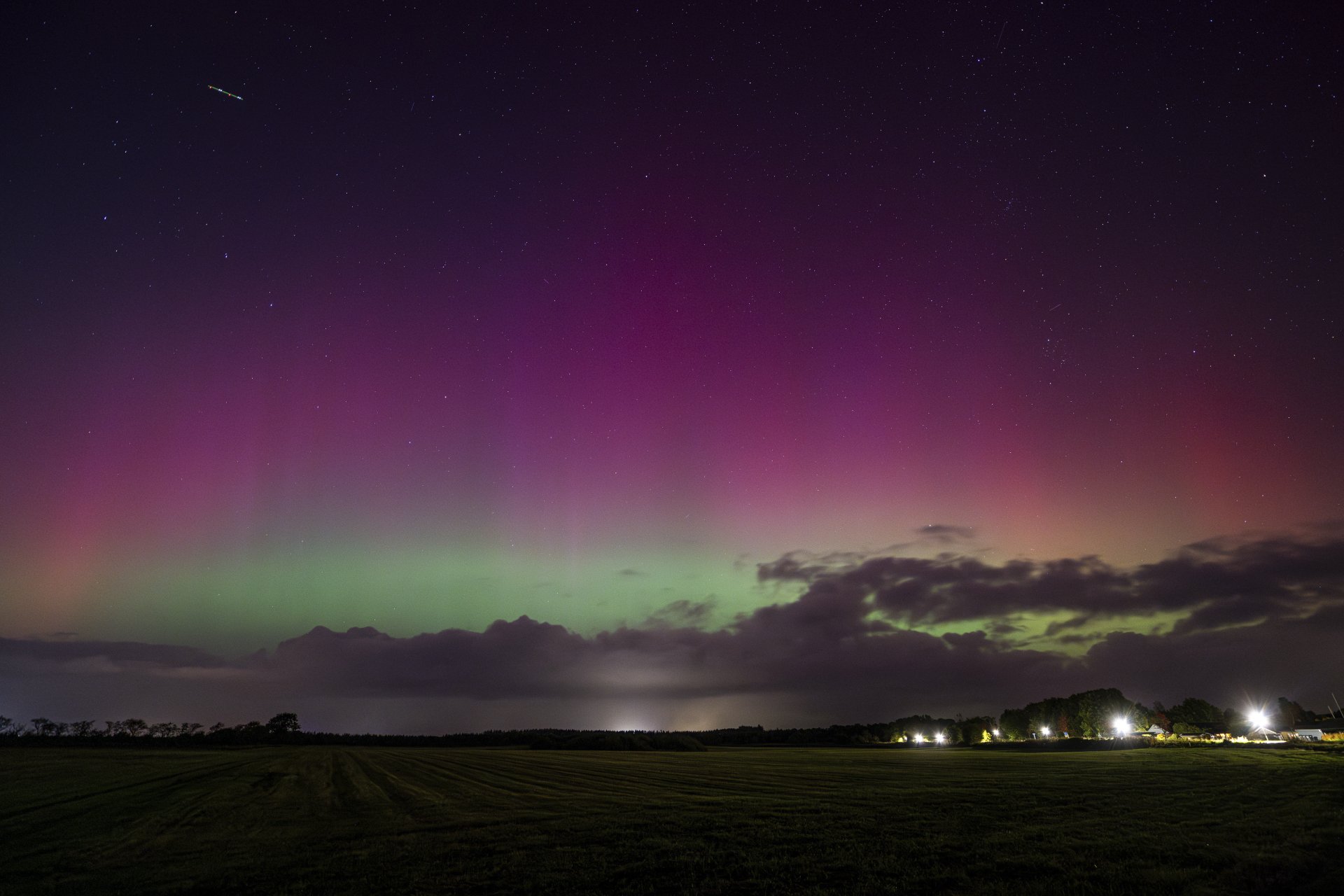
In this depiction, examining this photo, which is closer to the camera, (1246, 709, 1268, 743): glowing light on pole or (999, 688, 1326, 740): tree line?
(1246, 709, 1268, 743): glowing light on pole

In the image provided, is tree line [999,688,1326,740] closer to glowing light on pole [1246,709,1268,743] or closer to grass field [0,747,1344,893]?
glowing light on pole [1246,709,1268,743]

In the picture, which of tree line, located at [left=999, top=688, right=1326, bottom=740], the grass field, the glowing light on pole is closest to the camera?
the grass field

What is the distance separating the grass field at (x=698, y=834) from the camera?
1712 cm

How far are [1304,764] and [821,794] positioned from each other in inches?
1412

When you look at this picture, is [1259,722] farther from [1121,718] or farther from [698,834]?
[698,834]

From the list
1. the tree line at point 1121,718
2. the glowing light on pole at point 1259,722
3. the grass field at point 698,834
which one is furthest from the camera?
the tree line at point 1121,718

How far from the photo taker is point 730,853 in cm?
2012

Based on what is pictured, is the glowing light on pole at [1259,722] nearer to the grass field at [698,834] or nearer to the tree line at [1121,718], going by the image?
the tree line at [1121,718]

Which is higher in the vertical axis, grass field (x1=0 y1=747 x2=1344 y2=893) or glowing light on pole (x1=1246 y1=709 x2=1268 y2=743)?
grass field (x1=0 y1=747 x2=1344 y2=893)

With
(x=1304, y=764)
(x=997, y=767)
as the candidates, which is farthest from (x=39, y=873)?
(x=1304, y=764)

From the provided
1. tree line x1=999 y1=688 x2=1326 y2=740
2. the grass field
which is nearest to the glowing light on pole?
tree line x1=999 y1=688 x2=1326 y2=740

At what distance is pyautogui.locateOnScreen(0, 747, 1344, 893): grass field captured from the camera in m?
17.1

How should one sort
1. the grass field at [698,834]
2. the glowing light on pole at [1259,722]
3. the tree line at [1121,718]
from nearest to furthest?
the grass field at [698,834], the glowing light on pole at [1259,722], the tree line at [1121,718]

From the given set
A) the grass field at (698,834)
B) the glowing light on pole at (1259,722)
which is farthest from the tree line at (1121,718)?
the grass field at (698,834)
